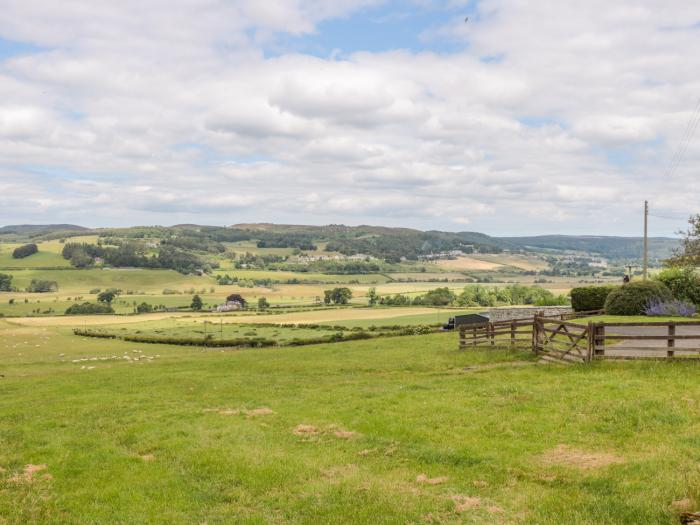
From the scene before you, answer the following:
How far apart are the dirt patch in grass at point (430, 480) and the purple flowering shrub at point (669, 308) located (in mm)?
34196

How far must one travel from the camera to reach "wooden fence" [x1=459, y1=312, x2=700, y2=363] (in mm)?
21031

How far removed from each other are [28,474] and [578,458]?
11.9 metres

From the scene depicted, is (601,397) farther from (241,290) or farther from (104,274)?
(104,274)

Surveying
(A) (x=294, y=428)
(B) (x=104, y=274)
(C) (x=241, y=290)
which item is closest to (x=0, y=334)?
(A) (x=294, y=428)

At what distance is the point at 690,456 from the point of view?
426 inches

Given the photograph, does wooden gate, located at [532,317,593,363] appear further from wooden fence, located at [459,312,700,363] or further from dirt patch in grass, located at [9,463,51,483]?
dirt patch in grass, located at [9,463,51,483]

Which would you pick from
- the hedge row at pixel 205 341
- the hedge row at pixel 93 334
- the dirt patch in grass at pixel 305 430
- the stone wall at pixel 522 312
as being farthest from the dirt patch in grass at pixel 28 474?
the hedge row at pixel 93 334

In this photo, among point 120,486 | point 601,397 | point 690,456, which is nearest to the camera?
point 690,456

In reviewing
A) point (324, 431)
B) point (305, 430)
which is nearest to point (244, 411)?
point (305, 430)

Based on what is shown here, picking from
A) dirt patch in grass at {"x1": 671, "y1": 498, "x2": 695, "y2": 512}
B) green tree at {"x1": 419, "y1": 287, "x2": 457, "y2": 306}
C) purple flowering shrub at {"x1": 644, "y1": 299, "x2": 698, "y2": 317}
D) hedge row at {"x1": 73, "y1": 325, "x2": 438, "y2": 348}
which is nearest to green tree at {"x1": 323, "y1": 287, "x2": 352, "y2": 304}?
green tree at {"x1": 419, "y1": 287, "x2": 457, "y2": 306}

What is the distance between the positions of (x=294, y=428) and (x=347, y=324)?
60.8 meters

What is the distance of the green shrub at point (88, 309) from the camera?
389ft

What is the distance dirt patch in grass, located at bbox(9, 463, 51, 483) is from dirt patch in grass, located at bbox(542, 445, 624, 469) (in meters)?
10.8

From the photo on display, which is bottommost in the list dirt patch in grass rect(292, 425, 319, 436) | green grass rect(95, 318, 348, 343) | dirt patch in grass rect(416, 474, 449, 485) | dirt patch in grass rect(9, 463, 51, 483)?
green grass rect(95, 318, 348, 343)
